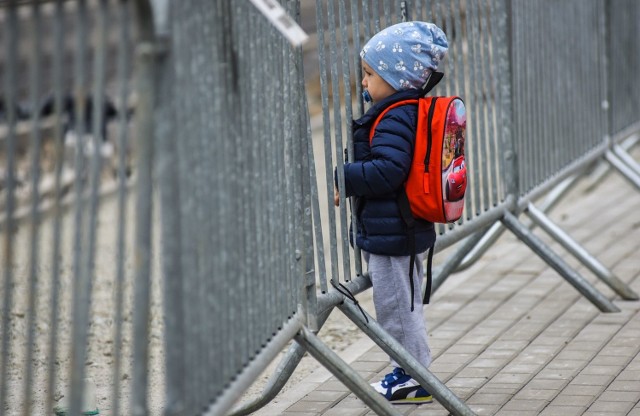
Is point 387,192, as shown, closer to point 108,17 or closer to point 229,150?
point 229,150

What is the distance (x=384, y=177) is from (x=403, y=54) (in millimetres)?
462

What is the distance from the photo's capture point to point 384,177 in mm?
4516

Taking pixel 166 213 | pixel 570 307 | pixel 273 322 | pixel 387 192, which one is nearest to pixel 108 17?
pixel 166 213

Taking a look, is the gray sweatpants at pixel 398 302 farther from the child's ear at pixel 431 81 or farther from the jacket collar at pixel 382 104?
the child's ear at pixel 431 81

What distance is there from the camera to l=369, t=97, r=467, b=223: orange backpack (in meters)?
4.55

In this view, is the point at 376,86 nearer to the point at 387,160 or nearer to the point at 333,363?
the point at 387,160

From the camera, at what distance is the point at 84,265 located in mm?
2824

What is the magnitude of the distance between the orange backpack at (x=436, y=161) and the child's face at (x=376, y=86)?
0.30ft

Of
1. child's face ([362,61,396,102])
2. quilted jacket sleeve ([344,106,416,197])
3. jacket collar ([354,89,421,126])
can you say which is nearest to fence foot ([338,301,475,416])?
quilted jacket sleeve ([344,106,416,197])

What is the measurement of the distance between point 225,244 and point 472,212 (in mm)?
2744

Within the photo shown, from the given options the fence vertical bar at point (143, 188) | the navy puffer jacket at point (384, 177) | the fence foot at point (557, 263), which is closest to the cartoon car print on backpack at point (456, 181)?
the navy puffer jacket at point (384, 177)

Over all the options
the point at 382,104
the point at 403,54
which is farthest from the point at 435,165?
the point at 403,54

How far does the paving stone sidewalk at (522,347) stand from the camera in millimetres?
4934

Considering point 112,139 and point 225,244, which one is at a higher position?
point 112,139
